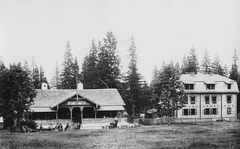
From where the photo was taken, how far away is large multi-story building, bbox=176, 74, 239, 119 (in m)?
46.7

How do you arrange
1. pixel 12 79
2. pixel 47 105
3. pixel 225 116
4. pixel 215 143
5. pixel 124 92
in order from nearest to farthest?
pixel 215 143, pixel 12 79, pixel 47 105, pixel 225 116, pixel 124 92

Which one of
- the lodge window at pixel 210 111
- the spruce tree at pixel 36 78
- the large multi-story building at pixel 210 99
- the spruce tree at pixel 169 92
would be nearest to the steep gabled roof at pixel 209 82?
the large multi-story building at pixel 210 99

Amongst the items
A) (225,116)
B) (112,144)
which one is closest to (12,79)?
(112,144)

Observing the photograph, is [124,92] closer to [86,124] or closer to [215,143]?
[86,124]

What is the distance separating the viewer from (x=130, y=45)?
57500 millimetres

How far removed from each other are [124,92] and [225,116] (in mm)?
20120

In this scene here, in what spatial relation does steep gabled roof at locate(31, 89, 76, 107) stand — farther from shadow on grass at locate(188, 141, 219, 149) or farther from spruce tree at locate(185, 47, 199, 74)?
spruce tree at locate(185, 47, 199, 74)

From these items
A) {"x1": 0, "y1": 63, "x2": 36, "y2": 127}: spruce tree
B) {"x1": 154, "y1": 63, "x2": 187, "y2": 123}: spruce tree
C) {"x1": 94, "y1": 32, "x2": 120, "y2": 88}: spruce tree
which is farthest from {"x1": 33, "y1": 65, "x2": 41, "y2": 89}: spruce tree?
{"x1": 154, "y1": 63, "x2": 187, "y2": 123}: spruce tree

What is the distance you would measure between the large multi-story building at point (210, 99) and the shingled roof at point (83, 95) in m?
11.7

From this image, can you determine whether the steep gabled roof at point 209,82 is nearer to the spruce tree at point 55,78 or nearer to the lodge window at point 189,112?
the lodge window at point 189,112

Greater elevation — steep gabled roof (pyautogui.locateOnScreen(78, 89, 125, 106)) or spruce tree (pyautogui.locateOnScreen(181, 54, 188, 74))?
spruce tree (pyautogui.locateOnScreen(181, 54, 188, 74))

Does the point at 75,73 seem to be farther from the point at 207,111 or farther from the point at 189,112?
the point at 207,111

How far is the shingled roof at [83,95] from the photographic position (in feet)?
139

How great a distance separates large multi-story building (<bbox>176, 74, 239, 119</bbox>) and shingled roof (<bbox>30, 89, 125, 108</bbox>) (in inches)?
462
